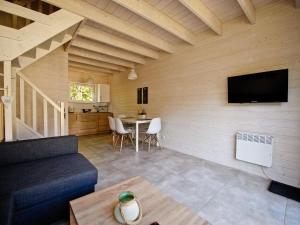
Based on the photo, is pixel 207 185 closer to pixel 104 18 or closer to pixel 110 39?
pixel 104 18

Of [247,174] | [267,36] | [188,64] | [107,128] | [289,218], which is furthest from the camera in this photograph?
[107,128]

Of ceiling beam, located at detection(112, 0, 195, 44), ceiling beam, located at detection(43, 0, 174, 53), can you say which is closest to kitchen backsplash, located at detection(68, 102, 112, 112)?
ceiling beam, located at detection(43, 0, 174, 53)

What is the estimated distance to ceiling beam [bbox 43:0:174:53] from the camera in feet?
7.55

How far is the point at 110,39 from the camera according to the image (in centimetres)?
337

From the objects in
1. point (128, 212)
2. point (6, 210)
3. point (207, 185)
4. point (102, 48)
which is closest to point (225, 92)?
point (207, 185)

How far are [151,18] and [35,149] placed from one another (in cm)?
257

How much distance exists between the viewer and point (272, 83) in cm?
238

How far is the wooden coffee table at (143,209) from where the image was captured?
1032mm

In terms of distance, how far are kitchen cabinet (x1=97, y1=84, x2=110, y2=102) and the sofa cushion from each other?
4.90 m

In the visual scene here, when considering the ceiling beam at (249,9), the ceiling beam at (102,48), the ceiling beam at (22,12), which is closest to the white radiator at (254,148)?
the ceiling beam at (249,9)

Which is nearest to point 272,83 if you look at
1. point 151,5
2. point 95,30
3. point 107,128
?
point 151,5

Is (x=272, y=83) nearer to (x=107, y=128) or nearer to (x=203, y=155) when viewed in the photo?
(x=203, y=155)

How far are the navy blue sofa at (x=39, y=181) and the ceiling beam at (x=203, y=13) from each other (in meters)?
2.61

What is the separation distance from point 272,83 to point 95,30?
3297mm
